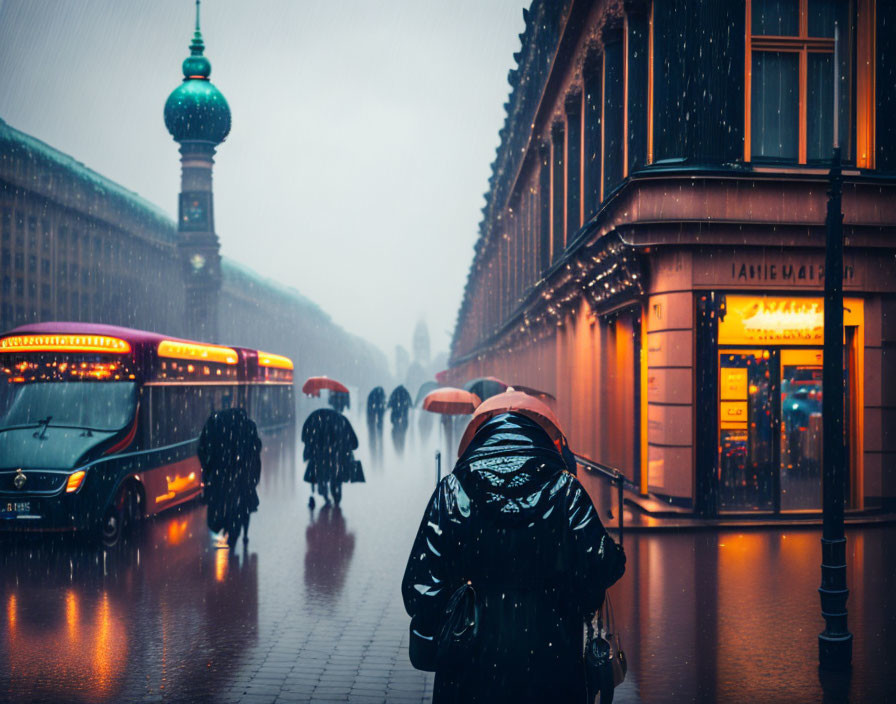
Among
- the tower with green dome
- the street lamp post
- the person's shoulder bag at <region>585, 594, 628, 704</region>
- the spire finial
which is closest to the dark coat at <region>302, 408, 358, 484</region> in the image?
the street lamp post

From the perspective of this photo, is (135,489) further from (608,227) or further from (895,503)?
(895,503)

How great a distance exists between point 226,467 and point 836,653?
7.40 metres

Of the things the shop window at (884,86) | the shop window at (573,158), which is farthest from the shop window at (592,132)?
the shop window at (884,86)

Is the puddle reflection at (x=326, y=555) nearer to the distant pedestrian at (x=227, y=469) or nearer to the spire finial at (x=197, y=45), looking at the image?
the distant pedestrian at (x=227, y=469)

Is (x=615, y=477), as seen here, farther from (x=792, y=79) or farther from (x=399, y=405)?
(x=399, y=405)

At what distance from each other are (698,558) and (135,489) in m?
7.65

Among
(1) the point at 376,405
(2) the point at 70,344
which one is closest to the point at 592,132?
(2) the point at 70,344

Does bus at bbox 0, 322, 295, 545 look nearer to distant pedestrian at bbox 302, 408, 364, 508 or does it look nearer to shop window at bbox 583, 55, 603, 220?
distant pedestrian at bbox 302, 408, 364, 508

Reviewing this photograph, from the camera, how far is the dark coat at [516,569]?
10.5 feet

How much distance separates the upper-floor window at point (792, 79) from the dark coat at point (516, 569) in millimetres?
12226

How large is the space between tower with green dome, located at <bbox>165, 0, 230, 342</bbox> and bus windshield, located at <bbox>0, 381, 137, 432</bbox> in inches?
1934

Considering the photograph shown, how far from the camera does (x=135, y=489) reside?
42.5 ft

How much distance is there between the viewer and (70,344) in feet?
43.9

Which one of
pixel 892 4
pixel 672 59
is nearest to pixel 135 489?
pixel 672 59
